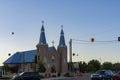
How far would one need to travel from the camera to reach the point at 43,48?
415 ft

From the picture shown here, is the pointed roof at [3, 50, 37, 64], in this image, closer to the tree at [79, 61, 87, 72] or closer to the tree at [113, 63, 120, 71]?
the tree at [79, 61, 87, 72]

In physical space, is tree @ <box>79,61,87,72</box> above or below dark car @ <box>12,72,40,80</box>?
above

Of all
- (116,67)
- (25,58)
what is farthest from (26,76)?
(116,67)

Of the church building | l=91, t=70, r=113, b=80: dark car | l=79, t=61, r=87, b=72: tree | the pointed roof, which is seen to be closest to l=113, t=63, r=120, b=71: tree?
l=79, t=61, r=87, b=72: tree

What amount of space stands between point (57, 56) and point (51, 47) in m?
5.16

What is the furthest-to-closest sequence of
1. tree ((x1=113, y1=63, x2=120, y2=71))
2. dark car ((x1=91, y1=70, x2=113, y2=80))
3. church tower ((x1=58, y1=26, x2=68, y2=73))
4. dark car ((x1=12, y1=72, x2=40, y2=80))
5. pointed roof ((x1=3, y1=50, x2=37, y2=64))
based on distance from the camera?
1. tree ((x1=113, y1=63, x2=120, y2=71))
2. pointed roof ((x1=3, y1=50, x2=37, y2=64))
3. church tower ((x1=58, y1=26, x2=68, y2=73))
4. dark car ((x1=12, y1=72, x2=40, y2=80))
5. dark car ((x1=91, y1=70, x2=113, y2=80))

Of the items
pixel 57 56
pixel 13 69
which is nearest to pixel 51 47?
pixel 57 56

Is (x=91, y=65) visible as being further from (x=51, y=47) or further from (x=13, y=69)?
(x=13, y=69)

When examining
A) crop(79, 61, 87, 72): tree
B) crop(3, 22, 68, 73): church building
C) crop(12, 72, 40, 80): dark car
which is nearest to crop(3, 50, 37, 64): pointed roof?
crop(3, 22, 68, 73): church building

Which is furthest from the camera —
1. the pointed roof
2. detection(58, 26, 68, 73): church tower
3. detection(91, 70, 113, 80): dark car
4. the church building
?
the pointed roof

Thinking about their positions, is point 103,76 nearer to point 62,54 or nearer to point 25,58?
point 62,54

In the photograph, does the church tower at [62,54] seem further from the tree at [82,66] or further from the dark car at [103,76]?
the dark car at [103,76]

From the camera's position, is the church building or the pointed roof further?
the pointed roof

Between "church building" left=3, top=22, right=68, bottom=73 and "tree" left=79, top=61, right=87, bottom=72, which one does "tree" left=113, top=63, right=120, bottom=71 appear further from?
"church building" left=3, top=22, right=68, bottom=73
